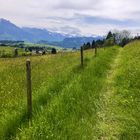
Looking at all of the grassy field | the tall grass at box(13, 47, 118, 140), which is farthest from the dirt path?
the tall grass at box(13, 47, 118, 140)

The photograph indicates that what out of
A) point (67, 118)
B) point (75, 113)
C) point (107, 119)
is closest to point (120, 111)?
point (107, 119)

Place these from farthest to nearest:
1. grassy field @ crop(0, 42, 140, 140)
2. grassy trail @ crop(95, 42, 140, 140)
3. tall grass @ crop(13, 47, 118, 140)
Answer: grassy trail @ crop(95, 42, 140, 140) → grassy field @ crop(0, 42, 140, 140) → tall grass @ crop(13, 47, 118, 140)

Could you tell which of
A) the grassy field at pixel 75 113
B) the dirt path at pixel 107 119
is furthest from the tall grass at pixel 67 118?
the dirt path at pixel 107 119

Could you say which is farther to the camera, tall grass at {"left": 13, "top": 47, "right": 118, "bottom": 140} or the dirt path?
the dirt path

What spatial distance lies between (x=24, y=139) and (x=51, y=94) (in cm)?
415

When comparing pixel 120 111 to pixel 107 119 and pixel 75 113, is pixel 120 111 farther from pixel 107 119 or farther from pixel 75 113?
pixel 75 113

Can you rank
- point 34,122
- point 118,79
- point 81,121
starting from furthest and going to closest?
1. point 118,79
2. point 81,121
3. point 34,122

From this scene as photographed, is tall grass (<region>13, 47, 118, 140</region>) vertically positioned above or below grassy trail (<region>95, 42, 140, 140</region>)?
above

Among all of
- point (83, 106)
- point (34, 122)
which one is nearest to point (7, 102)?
point (83, 106)

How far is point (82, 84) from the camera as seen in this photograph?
537 inches

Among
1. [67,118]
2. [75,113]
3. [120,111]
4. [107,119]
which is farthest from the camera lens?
[120,111]

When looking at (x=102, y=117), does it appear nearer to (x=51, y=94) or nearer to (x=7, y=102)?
(x=51, y=94)

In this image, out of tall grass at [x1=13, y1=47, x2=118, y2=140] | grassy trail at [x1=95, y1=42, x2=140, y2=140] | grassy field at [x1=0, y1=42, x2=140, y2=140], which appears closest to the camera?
tall grass at [x1=13, y1=47, x2=118, y2=140]

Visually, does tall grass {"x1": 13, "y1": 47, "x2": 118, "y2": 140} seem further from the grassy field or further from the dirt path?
the dirt path
